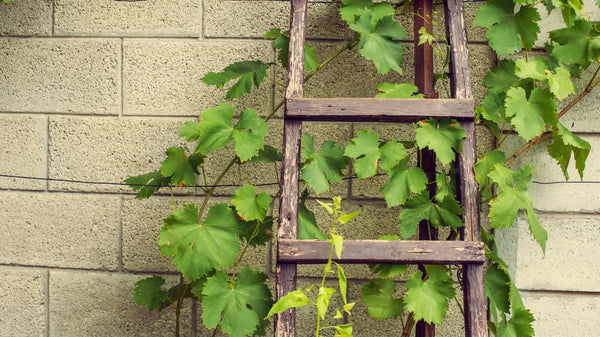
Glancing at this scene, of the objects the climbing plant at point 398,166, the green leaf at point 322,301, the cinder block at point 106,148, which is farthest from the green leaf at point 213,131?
the green leaf at point 322,301

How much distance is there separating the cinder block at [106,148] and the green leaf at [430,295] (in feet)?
2.73

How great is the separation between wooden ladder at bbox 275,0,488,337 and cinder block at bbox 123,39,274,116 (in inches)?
14.5

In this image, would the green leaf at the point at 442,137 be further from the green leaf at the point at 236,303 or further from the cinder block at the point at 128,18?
the cinder block at the point at 128,18

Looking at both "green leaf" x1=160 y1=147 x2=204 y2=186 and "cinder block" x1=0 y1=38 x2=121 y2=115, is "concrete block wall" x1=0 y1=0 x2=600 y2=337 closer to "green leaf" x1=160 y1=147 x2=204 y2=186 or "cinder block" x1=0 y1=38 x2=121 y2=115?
"cinder block" x1=0 y1=38 x2=121 y2=115

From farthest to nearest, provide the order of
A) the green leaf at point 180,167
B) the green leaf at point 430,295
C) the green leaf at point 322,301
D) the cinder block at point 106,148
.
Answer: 1. the cinder block at point 106,148
2. the green leaf at point 180,167
3. the green leaf at point 430,295
4. the green leaf at point 322,301

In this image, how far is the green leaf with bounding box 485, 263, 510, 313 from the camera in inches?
51.9

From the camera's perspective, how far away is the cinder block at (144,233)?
5.45 feet

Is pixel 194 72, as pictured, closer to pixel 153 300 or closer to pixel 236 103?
pixel 236 103

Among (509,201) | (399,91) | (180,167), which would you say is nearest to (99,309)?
(180,167)

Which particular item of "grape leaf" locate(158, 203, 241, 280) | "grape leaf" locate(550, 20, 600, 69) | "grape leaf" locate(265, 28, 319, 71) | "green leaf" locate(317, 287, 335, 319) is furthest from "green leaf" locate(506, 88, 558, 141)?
"grape leaf" locate(158, 203, 241, 280)

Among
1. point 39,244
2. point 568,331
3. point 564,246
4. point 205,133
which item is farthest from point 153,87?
point 568,331

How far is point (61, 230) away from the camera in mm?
1690

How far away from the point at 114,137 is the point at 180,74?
0.32 metres

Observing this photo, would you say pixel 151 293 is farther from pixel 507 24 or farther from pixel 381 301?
pixel 507 24
